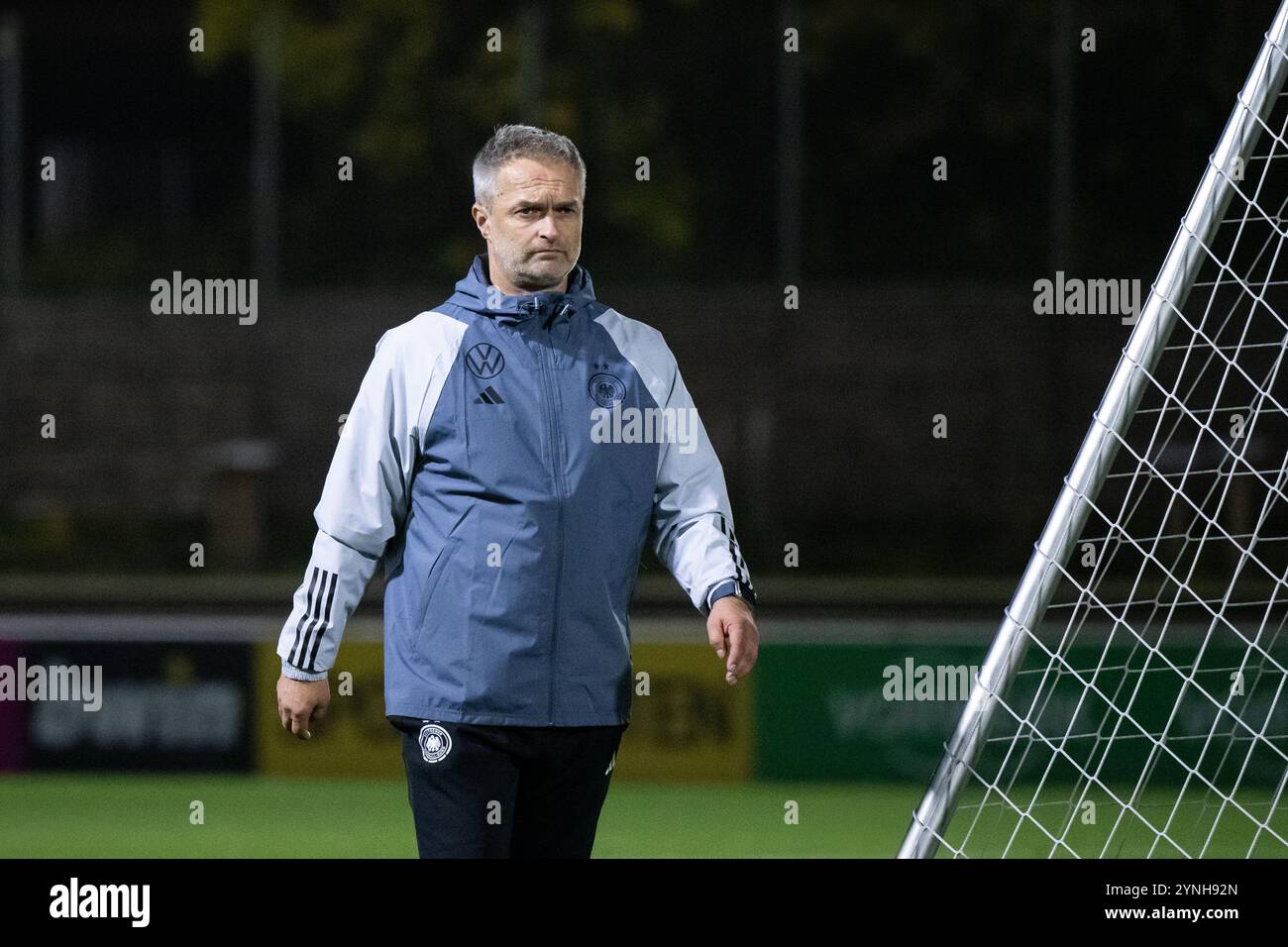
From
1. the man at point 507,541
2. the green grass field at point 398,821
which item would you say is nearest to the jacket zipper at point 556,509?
the man at point 507,541

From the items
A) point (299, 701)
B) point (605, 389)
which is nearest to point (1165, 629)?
point (605, 389)

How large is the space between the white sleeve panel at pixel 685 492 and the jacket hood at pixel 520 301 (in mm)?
58

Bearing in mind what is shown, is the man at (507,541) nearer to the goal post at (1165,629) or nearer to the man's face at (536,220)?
the man's face at (536,220)

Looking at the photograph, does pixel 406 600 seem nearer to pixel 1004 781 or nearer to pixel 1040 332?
pixel 1004 781

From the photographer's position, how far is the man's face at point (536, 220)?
2.86m

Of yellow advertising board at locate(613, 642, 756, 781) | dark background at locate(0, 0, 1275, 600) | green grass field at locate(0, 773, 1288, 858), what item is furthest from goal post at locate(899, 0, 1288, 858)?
dark background at locate(0, 0, 1275, 600)

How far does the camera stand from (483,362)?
290 centimetres

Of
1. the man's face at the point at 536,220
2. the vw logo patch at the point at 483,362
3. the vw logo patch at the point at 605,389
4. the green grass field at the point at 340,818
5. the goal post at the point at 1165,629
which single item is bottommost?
the green grass field at the point at 340,818

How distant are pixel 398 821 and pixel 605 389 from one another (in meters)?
4.50

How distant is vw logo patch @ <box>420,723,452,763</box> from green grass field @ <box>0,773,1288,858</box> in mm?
3543

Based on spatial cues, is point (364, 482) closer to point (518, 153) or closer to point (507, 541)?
point (507, 541)

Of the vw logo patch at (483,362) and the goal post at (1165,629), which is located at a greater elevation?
the vw logo patch at (483,362)

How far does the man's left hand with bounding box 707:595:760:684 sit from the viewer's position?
2.88 metres

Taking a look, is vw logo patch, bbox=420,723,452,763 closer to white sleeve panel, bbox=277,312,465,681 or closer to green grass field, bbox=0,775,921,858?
white sleeve panel, bbox=277,312,465,681
